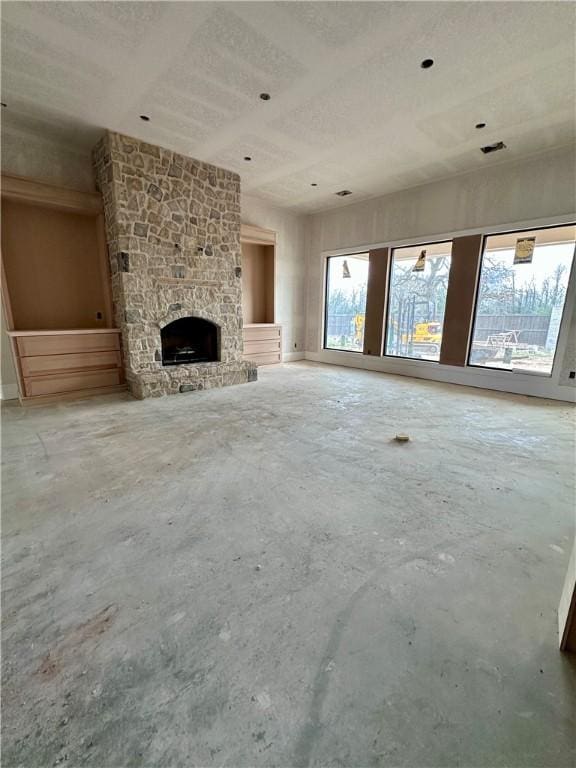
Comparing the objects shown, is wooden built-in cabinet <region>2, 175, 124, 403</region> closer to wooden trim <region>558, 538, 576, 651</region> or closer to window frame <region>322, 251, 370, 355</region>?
window frame <region>322, 251, 370, 355</region>

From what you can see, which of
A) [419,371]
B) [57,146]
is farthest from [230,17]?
[419,371]

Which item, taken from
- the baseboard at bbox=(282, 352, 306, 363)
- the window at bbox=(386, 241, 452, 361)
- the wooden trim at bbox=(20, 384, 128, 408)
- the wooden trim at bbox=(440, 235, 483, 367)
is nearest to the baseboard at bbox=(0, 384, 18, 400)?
the wooden trim at bbox=(20, 384, 128, 408)

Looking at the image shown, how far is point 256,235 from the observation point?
20.8ft

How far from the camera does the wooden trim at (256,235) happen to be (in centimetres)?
617

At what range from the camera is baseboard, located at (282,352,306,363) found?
7.81 m

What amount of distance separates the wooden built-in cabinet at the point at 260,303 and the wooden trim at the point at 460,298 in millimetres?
3350

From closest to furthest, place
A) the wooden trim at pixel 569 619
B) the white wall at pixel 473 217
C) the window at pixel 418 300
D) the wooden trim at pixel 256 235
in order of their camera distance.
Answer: the wooden trim at pixel 569 619 → the white wall at pixel 473 217 → the window at pixel 418 300 → the wooden trim at pixel 256 235

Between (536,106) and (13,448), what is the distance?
248 inches

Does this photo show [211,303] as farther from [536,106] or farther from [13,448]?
[536,106]

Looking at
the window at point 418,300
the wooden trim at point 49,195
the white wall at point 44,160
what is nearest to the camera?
the wooden trim at point 49,195

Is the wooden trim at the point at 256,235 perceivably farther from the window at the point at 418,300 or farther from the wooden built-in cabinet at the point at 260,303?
the window at the point at 418,300

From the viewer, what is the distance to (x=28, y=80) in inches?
124

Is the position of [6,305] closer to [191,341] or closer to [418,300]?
[191,341]

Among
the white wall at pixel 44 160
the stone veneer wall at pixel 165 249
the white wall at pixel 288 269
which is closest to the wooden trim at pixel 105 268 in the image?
the stone veneer wall at pixel 165 249
